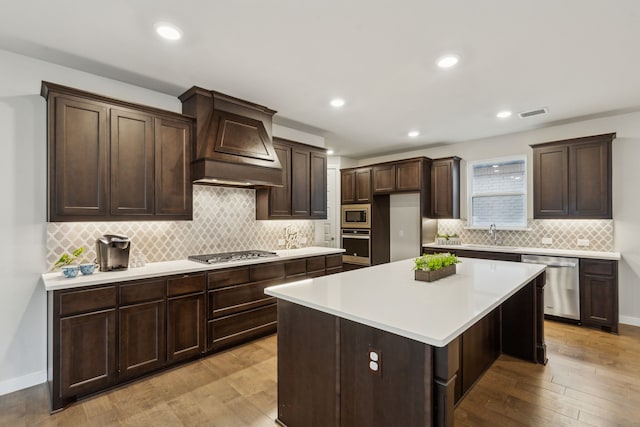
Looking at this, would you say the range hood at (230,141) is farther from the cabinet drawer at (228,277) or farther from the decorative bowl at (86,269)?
the decorative bowl at (86,269)

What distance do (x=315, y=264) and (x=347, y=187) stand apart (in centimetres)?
266

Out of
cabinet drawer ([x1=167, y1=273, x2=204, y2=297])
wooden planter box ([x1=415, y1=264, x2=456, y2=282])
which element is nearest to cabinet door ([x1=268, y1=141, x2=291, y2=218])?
cabinet drawer ([x1=167, y1=273, x2=204, y2=297])

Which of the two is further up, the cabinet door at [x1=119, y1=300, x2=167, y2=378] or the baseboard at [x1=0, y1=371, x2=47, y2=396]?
the cabinet door at [x1=119, y1=300, x2=167, y2=378]

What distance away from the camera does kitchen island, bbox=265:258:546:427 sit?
4.63 feet

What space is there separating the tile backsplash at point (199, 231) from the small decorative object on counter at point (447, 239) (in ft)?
7.68

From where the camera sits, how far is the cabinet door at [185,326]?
2.84 m

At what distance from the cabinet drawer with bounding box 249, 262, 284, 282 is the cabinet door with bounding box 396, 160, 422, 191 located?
293 cm

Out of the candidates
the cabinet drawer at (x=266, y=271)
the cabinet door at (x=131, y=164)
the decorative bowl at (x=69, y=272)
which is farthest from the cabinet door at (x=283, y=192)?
the decorative bowl at (x=69, y=272)

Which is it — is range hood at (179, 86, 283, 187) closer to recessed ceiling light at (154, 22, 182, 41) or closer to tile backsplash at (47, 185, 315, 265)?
tile backsplash at (47, 185, 315, 265)

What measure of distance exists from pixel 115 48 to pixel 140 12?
0.64 meters

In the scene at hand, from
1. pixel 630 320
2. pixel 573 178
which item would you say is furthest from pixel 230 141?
pixel 630 320

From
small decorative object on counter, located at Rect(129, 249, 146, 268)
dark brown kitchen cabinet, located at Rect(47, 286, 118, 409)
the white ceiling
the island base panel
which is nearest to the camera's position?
the island base panel

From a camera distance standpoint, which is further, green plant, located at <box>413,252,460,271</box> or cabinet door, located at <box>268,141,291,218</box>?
cabinet door, located at <box>268,141,291,218</box>

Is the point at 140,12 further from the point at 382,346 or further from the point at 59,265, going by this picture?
the point at 382,346
